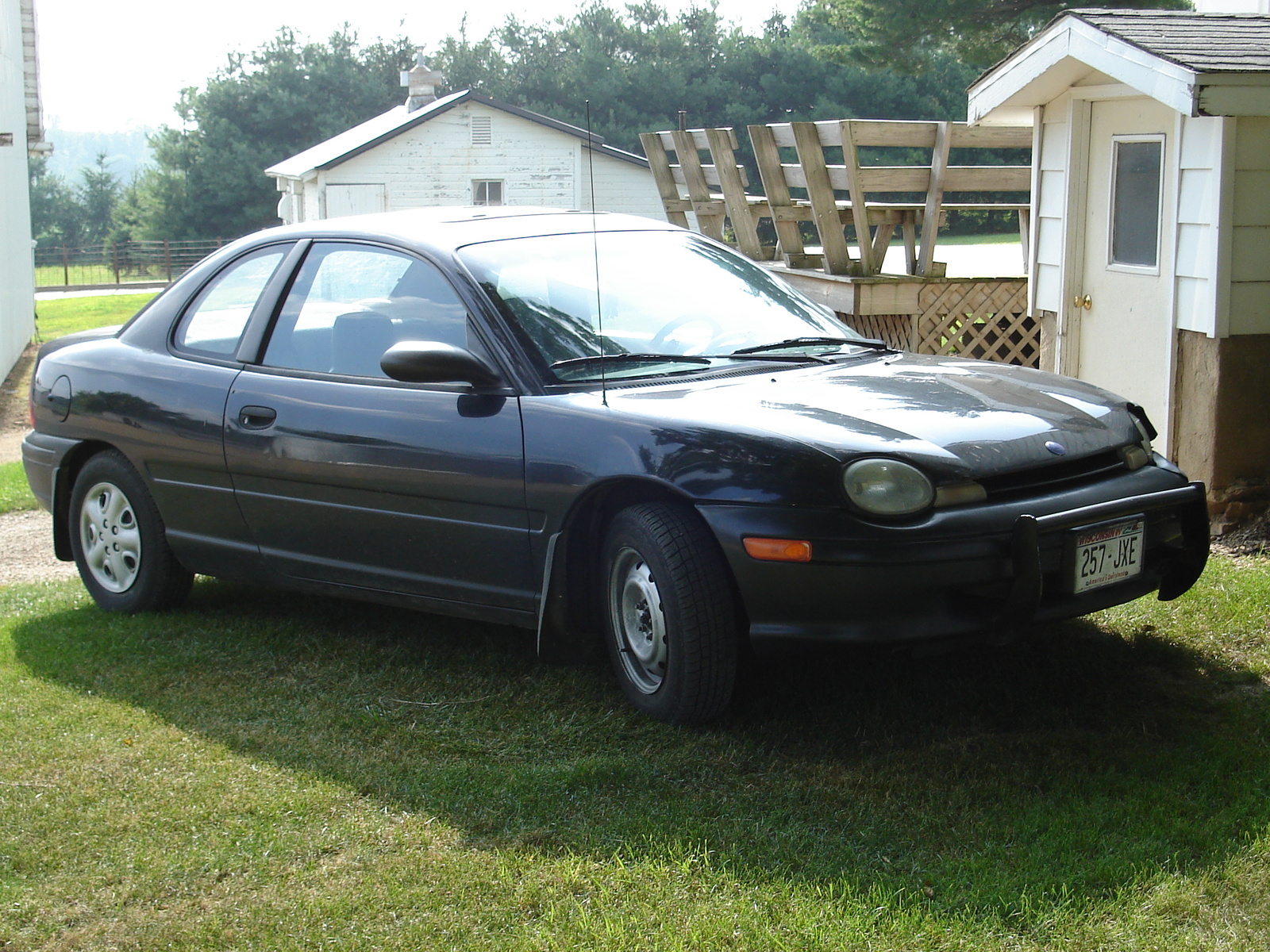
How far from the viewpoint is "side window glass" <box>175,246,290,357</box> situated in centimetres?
554

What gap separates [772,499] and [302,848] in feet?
5.08

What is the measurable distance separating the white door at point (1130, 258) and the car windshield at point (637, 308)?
2.81 m

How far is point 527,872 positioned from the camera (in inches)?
135

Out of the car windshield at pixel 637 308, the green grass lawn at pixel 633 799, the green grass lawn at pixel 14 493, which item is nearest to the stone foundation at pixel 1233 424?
the green grass lawn at pixel 633 799

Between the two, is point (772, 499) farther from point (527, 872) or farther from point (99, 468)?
point (99, 468)

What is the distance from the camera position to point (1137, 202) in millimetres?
7699

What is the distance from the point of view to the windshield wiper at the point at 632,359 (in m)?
4.63

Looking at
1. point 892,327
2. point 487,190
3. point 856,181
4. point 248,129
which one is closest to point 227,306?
point 856,181

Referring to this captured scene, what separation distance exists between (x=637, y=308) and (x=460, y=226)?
779 mm

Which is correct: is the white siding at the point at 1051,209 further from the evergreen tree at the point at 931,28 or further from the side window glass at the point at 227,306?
the evergreen tree at the point at 931,28

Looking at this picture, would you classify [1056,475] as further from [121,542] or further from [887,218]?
[887,218]

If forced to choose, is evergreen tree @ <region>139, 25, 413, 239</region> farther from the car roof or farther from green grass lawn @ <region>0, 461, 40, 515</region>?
the car roof

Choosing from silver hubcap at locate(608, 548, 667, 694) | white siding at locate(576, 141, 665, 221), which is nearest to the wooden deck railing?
silver hubcap at locate(608, 548, 667, 694)

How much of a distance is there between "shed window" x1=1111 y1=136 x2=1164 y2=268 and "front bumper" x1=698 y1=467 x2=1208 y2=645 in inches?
157
